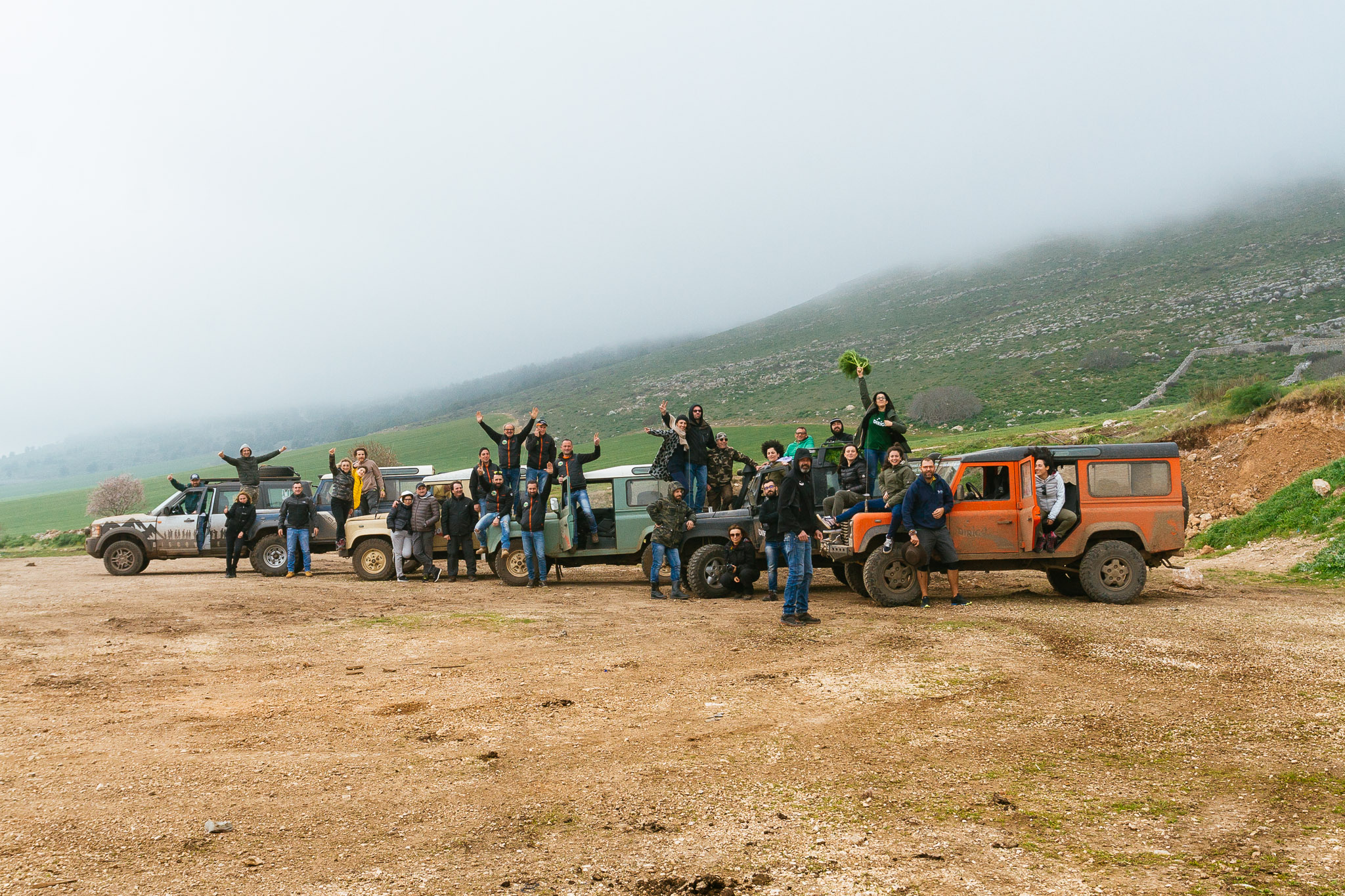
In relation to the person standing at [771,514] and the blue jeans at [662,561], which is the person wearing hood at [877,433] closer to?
the person standing at [771,514]

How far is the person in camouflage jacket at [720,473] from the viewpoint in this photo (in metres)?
13.8

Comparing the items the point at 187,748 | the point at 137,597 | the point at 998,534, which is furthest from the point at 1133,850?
the point at 137,597

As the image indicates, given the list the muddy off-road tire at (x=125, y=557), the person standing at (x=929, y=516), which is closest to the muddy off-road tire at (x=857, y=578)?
the person standing at (x=929, y=516)

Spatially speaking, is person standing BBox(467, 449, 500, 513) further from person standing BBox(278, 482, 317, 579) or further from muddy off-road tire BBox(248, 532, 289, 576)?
muddy off-road tire BBox(248, 532, 289, 576)

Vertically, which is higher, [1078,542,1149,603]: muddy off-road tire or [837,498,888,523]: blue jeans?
[837,498,888,523]: blue jeans

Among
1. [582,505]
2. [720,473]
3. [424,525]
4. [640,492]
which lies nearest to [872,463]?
[720,473]

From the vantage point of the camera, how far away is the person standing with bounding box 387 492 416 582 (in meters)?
14.6

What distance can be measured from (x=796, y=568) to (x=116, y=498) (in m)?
59.4

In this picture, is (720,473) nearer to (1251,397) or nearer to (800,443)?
(800,443)

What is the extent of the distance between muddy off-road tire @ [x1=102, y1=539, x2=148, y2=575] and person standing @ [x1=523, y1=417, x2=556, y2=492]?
9.28 m

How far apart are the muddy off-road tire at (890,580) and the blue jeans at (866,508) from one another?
0.79m

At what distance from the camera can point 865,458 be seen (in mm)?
13188

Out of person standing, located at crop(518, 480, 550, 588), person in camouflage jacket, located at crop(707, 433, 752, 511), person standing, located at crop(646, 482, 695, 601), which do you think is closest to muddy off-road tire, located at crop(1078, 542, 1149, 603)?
person in camouflage jacket, located at crop(707, 433, 752, 511)

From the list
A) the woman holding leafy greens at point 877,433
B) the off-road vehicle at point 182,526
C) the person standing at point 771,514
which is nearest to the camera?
the person standing at point 771,514
